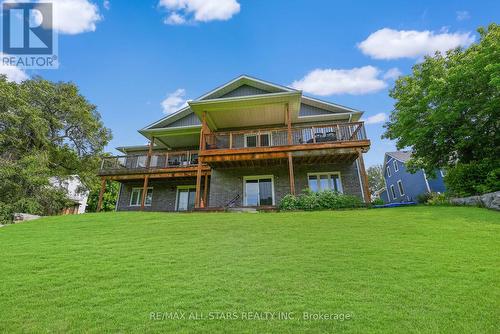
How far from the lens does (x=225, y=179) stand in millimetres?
14266

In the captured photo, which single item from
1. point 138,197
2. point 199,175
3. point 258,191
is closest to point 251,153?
point 258,191

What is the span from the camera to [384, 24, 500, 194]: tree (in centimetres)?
1051

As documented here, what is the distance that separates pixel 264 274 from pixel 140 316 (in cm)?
188

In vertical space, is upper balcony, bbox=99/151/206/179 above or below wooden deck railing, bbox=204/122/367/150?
below

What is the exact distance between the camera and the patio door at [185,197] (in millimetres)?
16353

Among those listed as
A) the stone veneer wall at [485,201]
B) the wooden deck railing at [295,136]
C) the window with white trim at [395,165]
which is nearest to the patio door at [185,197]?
the wooden deck railing at [295,136]

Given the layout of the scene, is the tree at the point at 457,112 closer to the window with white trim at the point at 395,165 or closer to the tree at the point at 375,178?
the window with white trim at the point at 395,165

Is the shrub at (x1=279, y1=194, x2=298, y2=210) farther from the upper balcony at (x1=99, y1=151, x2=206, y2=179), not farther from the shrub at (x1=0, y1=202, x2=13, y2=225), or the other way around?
the shrub at (x1=0, y1=202, x2=13, y2=225)

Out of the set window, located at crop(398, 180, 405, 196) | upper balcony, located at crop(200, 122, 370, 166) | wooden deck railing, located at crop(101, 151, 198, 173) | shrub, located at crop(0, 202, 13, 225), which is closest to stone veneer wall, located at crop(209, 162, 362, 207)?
upper balcony, located at crop(200, 122, 370, 166)

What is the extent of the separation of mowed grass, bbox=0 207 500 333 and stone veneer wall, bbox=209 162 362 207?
21.1 ft

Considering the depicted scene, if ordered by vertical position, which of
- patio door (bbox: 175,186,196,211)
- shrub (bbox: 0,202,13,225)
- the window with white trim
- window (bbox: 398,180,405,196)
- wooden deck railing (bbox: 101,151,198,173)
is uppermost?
the window with white trim

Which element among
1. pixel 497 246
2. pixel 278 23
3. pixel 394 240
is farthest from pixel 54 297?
pixel 278 23

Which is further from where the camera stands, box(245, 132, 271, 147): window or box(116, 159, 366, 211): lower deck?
box(245, 132, 271, 147): window

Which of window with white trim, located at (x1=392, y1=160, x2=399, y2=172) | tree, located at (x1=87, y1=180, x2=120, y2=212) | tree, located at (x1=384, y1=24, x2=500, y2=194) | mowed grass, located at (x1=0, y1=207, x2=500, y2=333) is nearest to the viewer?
mowed grass, located at (x1=0, y1=207, x2=500, y2=333)
